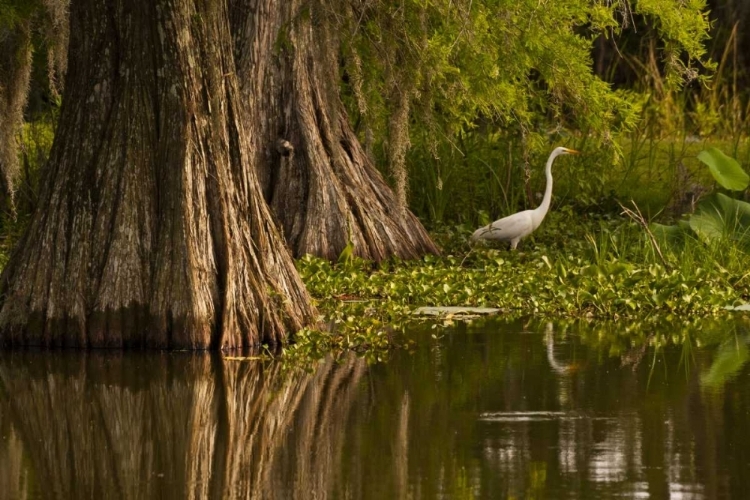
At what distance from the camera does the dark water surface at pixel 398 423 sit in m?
6.41

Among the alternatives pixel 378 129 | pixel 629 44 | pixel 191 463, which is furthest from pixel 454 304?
pixel 629 44

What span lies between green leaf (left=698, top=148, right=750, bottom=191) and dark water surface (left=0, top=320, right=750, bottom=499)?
217 inches

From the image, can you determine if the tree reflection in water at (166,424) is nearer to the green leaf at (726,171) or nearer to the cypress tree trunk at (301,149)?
the cypress tree trunk at (301,149)

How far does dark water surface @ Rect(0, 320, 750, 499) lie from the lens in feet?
21.0

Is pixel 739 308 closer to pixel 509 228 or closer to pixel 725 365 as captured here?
pixel 725 365

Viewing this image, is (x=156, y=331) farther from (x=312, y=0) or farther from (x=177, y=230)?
(x=312, y=0)

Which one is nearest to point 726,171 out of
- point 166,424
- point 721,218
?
point 721,218

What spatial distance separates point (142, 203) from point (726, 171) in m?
8.28

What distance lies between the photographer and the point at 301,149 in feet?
47.6

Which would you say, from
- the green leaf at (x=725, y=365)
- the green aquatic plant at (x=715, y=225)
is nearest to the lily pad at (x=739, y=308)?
the green leaf at (x=725, y=365)

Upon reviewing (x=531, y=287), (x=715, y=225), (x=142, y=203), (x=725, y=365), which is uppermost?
(x=715, y=225)

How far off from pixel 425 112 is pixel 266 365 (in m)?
3.22

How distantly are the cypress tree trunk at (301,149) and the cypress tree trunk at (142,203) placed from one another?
160 inches

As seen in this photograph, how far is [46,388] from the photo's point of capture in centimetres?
873
